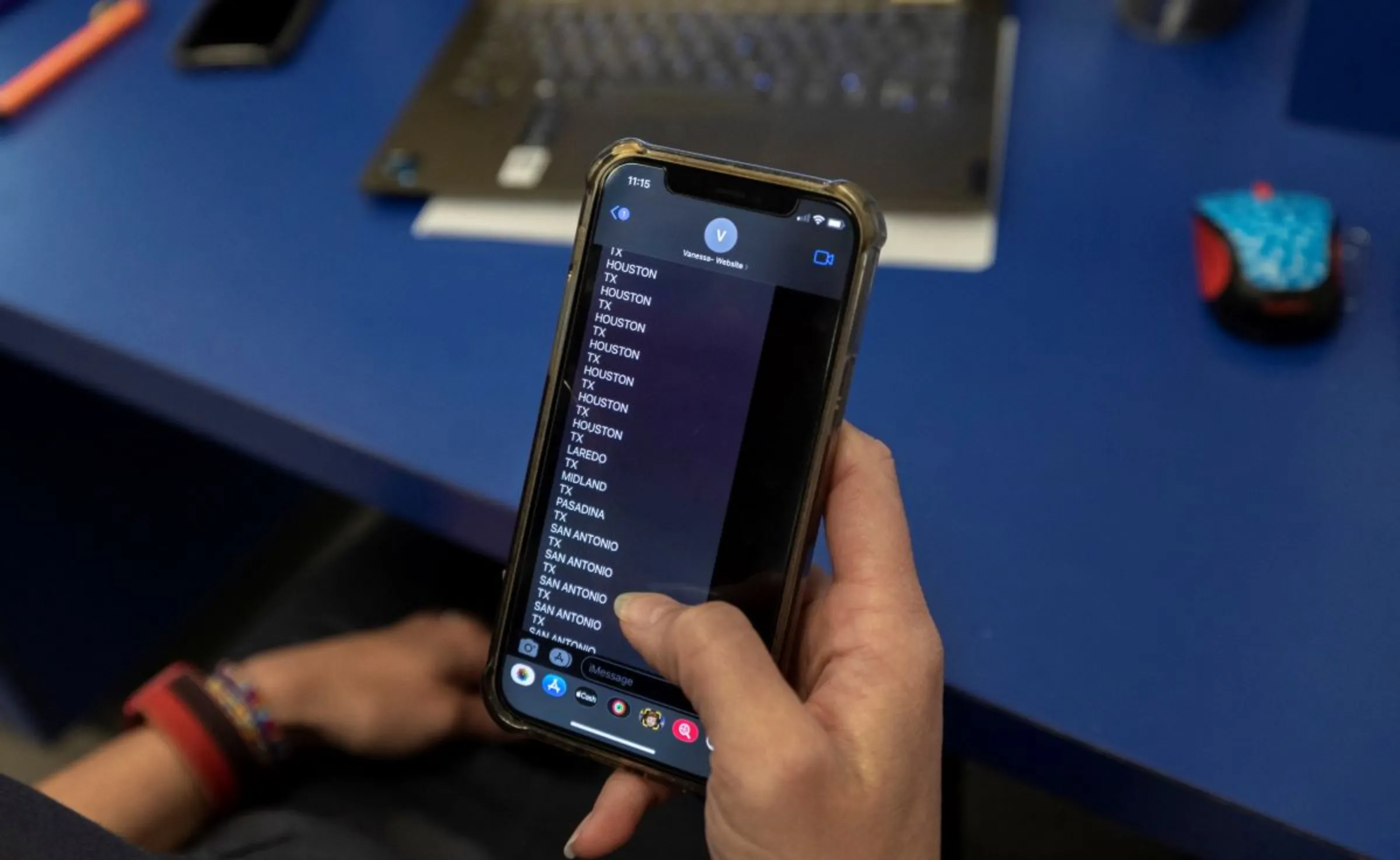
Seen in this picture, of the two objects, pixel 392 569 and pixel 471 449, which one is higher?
pixel 471 449

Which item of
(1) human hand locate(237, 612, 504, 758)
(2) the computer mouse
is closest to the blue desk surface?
(2) the computer mouse

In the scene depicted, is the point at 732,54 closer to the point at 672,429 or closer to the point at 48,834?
the point at 672,429

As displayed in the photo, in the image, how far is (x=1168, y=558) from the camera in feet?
1.35

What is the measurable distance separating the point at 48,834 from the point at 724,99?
474mm

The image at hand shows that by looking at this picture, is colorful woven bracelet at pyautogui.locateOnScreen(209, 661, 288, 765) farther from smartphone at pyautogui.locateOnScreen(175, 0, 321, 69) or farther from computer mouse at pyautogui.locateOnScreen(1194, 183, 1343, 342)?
computer mouse at pyautogui.locateOnScreen(1194, 183, 1343, 342)

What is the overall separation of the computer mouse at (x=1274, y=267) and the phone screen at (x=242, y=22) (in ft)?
1.97

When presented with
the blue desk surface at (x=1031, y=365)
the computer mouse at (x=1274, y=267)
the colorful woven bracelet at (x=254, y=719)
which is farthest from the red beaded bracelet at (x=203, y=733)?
the computer mouse at (x=1274, y=267)

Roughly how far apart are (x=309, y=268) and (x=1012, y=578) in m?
0.40

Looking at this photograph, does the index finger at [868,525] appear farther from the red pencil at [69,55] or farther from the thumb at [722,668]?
the red pencil at [69,55]

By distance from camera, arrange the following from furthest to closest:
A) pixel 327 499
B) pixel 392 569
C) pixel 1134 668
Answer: pixel 327 499
pixel 392 569
pixel 1134 668

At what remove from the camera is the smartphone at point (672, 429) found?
392mm

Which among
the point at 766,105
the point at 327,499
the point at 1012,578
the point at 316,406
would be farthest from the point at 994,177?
the point at 327,499

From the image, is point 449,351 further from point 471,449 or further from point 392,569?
point 392,569

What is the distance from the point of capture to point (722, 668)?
34cm
